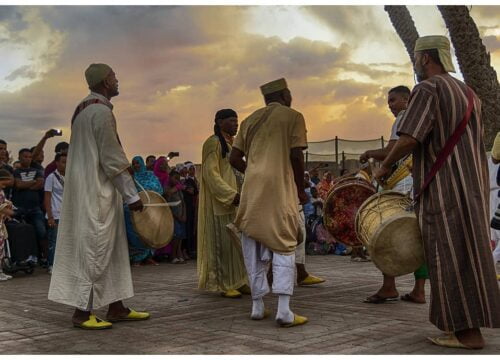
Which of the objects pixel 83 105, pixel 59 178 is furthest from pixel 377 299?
pixel 59 178

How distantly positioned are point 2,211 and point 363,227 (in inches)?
234

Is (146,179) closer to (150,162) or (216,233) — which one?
(216,233)

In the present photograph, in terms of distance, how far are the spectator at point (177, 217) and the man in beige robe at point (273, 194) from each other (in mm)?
6186

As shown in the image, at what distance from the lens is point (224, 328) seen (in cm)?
522

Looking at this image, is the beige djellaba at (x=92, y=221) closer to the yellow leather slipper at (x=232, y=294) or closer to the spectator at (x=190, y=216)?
the yellow leather slipper at (x=232, y=294)

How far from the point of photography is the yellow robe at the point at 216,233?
274 inches

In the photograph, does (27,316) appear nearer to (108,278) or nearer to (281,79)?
(108,278)

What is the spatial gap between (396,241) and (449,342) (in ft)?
2.55

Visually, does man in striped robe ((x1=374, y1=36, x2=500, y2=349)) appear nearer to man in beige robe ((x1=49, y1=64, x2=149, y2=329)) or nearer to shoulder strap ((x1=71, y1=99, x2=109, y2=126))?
man in beige robe ((x1=49, y1=64, x2=149, y2=329))

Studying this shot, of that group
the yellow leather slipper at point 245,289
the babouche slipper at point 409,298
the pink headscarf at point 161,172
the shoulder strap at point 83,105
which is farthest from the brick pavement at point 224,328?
the pink headscarf at point 161,172

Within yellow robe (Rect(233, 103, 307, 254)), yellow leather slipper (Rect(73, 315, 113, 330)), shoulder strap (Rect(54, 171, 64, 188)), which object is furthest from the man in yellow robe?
shoulder strap (Rect(54, 171, 64, 188))

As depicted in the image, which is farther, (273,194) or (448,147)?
(273,194)

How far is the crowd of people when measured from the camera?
4.48m

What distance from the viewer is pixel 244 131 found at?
225 inches
